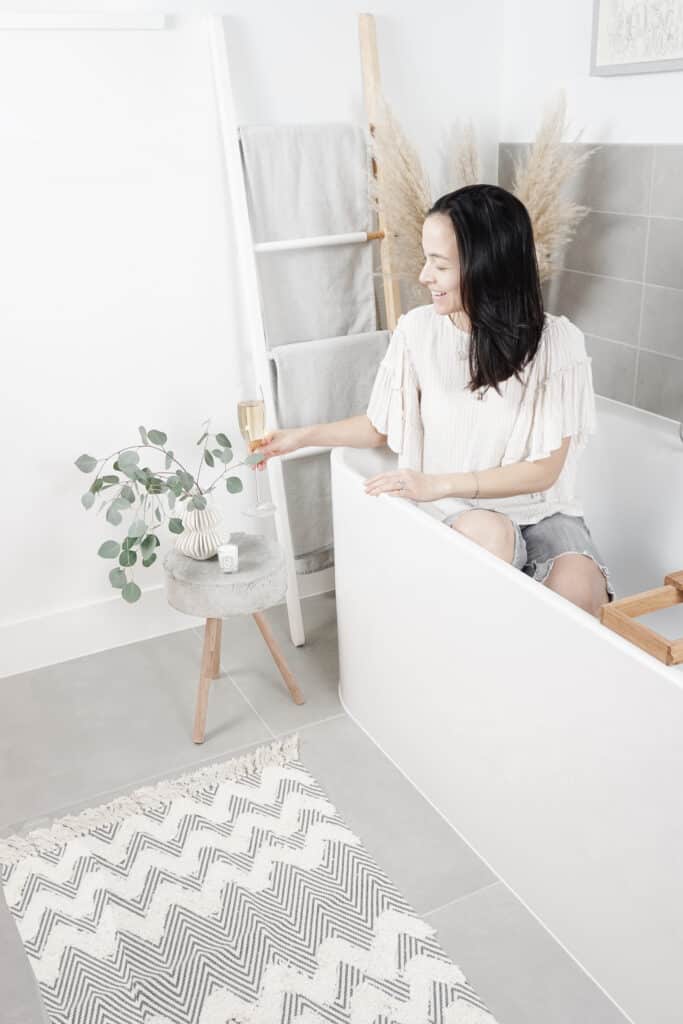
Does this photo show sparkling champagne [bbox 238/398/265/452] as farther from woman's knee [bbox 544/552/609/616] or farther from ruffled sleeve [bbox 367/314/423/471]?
woman's knee [bbox 544/552/609/616]

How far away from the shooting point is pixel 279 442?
8.48 ft

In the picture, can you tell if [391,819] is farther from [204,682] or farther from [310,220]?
[310,220]

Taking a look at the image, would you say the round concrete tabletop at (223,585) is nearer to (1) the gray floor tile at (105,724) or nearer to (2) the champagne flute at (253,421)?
(2) the champagne flute at (253,421)

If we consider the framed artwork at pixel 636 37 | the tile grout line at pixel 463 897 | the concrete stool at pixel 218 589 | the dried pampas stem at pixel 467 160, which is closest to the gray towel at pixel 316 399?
the concrete stool at pixel 218 589

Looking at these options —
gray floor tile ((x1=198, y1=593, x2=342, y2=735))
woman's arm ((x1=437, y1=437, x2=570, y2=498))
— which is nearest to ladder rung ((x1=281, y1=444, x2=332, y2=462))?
gray floor tile ((x1=198, y1=593, x2=342, y2=735))

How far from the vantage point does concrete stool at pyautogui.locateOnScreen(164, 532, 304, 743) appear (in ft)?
8.24

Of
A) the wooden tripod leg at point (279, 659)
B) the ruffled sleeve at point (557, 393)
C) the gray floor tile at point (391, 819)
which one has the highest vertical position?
the ruffled sleeve at point (557, 393)

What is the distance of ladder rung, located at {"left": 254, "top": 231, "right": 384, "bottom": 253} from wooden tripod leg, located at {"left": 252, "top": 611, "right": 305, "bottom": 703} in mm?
1031

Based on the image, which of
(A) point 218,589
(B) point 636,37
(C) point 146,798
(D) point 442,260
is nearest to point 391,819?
(C) point 146,798

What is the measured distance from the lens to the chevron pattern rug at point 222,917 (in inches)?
72.7

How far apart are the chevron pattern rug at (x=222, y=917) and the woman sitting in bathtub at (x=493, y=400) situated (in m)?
0.77

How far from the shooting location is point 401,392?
2.49 m

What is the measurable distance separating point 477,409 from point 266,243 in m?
0.88

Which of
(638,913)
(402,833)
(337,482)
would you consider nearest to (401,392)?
(337,482)
